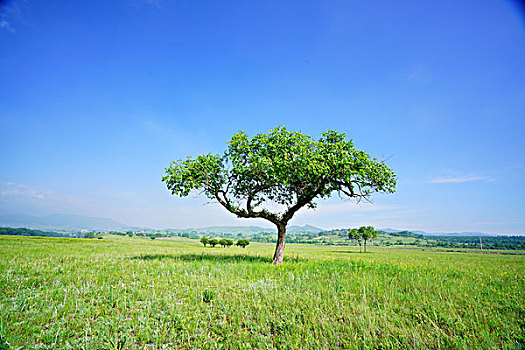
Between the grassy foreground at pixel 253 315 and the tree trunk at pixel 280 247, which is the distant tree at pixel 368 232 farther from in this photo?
the grassy foreground at pixel 253 315

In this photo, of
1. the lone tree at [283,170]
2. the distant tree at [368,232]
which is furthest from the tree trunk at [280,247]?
the distant tree at [368,232]

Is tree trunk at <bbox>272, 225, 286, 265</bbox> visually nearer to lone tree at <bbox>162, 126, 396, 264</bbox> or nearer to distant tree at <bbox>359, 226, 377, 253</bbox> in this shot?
lone tree at <bbox>162, 126, 396, 264</bbox>

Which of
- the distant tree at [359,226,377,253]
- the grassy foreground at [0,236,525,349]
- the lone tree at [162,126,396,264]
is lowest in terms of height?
the distant tree at [359,226,377,253]

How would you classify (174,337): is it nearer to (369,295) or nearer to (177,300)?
(177,300)

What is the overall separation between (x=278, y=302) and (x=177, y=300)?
303 cm

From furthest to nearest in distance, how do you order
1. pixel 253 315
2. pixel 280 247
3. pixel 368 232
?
pixel 368 232
pixel 280 247
pixel 253 315

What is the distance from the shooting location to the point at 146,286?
8.51 metres

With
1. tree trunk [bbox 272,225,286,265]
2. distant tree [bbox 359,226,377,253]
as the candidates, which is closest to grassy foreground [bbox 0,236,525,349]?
tree trunk [bbox 272,225,286,265]

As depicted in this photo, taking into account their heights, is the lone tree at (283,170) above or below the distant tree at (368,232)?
above

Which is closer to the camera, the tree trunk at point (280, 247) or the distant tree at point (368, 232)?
the tree trunk at point (280, 247)

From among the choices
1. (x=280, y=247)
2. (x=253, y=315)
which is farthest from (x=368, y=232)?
(x=253, y=315)

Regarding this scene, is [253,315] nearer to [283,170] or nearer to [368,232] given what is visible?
[283,170]

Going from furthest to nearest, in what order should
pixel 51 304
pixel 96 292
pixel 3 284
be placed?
pixel 3 284 → pixel 96 292 → pixel 51 304

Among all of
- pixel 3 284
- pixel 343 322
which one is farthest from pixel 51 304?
pixel 343 322
